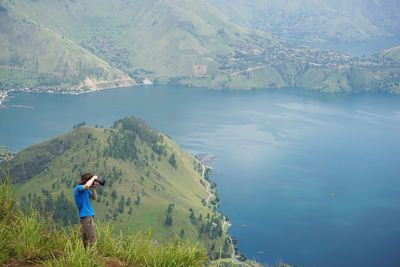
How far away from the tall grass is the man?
0.24 metres

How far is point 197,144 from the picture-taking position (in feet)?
613

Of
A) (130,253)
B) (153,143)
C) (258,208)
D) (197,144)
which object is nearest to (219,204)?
(258,208)

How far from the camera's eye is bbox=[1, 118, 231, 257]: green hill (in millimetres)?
107562

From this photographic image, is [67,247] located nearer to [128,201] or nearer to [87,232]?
[87,232]

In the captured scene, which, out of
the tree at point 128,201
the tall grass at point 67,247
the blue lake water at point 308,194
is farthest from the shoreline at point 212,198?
the tall grass at point 67,247

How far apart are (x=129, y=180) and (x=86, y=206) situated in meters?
114

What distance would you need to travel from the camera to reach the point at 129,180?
4946 inches

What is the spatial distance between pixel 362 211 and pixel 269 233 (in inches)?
1102

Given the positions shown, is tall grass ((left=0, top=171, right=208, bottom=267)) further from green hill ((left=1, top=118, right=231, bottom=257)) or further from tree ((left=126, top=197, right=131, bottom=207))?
tree ((left=126, top=197, right=131, bottom=207))

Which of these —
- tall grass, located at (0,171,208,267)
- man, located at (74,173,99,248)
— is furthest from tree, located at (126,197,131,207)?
man, located at (74,173,99,248)

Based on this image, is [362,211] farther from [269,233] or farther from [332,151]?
[332,151]

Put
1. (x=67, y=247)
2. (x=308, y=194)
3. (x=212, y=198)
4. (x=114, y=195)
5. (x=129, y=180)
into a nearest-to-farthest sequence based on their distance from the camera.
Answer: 1. (x=67, y=247)
2. (x=114, y=195)
3. (x=129, y=180)
4. (x=212, y=198)
5. (x=308, y=194)

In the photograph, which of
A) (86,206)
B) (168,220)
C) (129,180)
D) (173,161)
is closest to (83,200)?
(86,206)

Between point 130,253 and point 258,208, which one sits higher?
point 130,253
